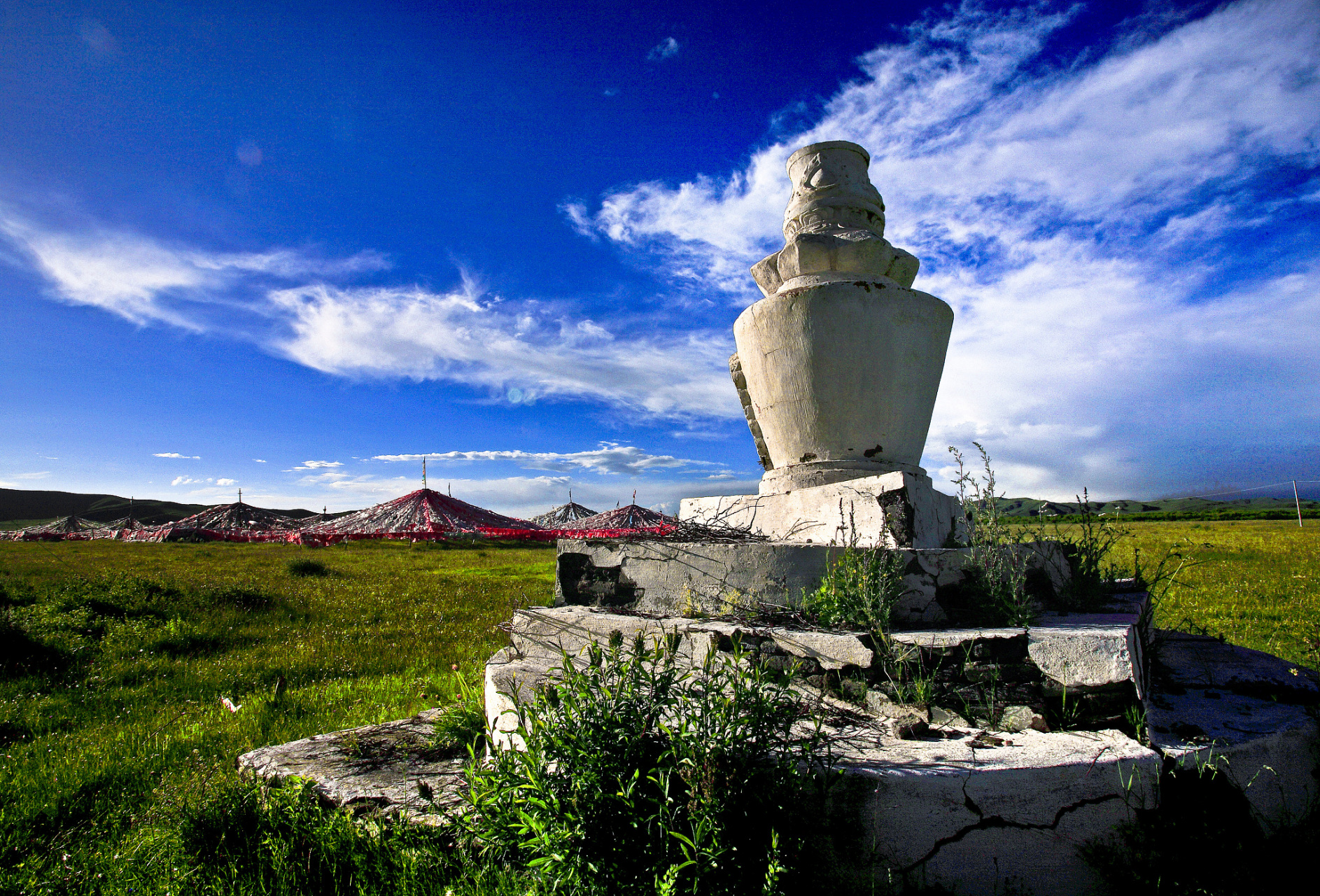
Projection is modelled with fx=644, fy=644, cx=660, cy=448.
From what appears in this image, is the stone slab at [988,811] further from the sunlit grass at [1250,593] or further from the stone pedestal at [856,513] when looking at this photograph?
the sunlit grass at [1250,593]

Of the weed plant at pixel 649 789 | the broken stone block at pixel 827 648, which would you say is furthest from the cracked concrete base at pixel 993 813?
the broken stone block at pixel 827 648

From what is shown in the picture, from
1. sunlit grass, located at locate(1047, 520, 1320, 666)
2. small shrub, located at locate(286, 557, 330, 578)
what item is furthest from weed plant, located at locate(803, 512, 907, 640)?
small shrub, located at locate(286, 557, 330, 578)

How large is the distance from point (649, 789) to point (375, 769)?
1.67m

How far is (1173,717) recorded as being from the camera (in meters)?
2.57

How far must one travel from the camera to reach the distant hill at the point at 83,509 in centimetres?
5116

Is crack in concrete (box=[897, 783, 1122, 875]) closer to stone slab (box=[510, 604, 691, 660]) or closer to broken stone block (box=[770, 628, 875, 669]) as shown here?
broken stone block (box=[770, 628, 875, 669])

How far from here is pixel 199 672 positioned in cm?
554

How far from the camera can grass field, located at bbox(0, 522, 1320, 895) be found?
2.53 m

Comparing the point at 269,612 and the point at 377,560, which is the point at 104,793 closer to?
the point at 269,612

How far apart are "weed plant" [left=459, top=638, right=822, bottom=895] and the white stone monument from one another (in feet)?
6.37

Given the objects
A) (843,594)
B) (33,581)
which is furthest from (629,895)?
(33,581)

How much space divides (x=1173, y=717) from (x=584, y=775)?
2400mm

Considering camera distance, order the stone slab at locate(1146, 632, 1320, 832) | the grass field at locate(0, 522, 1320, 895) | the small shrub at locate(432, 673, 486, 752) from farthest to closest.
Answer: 1. the small shrub at locate(432, 673, 486, 752)
2. the grass field at locate(0, 522, 1320, 895)
3. the stone slab at locate(1146, 632, 1320, 832)

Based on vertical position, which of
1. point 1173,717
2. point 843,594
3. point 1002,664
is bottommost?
point 1173,717
